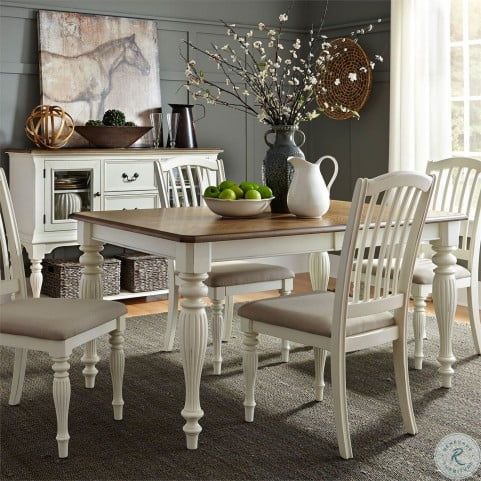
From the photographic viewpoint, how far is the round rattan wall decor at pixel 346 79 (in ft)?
19.0

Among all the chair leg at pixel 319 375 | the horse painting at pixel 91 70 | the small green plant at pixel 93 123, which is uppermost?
the horse painting at pixel 91 70

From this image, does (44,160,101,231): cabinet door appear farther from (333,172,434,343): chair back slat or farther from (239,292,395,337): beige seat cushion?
(333,172,434,343): chair back slat

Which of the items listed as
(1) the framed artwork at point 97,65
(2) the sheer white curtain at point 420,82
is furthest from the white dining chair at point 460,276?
(1) the framed artwork at point 97,65

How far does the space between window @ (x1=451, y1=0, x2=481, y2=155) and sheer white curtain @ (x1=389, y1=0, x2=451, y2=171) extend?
63mm

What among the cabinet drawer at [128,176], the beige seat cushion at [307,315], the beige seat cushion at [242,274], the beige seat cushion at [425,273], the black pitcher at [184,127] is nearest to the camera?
the beige seat cushion at [307,315]

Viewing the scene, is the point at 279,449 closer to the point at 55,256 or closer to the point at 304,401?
the point at 304,401

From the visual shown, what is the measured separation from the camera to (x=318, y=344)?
2887mm

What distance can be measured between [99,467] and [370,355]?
1749mm

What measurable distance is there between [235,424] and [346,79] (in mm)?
3357

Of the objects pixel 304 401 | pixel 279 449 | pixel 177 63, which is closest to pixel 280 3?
pixel 177 63

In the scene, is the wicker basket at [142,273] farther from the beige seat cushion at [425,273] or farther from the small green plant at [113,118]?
the beige seat cushion at [425,273]

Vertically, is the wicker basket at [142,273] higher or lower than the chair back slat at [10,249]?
lower

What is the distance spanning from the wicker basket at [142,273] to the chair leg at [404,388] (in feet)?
8.10

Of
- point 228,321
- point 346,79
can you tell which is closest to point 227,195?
point 228,321
